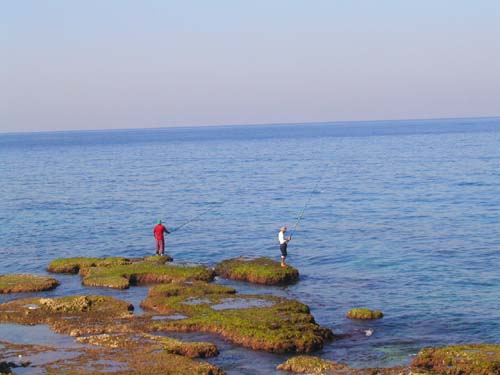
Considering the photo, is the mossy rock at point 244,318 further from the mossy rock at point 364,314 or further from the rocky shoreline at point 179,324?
the mossy rock at point 364,314

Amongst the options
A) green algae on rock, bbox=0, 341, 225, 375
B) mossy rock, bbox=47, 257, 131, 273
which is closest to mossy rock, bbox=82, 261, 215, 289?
mossy rock, bbox=47, 257, 131, 273

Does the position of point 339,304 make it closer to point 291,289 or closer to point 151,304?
point 291,289

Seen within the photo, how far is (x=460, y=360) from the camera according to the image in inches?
931

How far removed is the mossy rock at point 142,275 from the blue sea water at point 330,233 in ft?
3.47

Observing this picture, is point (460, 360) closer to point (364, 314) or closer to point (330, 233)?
point (364, 314)

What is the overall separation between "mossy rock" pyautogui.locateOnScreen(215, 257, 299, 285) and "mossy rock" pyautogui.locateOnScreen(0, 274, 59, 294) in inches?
363

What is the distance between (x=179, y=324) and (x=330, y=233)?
87.7 ft

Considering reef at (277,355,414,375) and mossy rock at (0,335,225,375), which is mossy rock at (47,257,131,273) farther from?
reef at (277,355,414,375)

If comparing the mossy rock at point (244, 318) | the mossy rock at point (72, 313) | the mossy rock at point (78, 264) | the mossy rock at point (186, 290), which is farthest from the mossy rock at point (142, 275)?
the mossy rock at point (72, 313)

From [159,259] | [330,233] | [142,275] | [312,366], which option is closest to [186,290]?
[142,275]

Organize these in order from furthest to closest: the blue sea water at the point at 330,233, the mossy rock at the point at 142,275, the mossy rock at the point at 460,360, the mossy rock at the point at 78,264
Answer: the mossy rock at the point at 78,264, the mossy rock at the point at 142,275, the blue sea water at the point at 330,233, the mossy rock at the point at 460,360

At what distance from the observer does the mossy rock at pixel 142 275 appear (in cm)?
3769

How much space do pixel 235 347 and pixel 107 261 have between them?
17.8 meters

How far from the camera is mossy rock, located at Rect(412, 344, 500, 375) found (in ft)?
74.7
